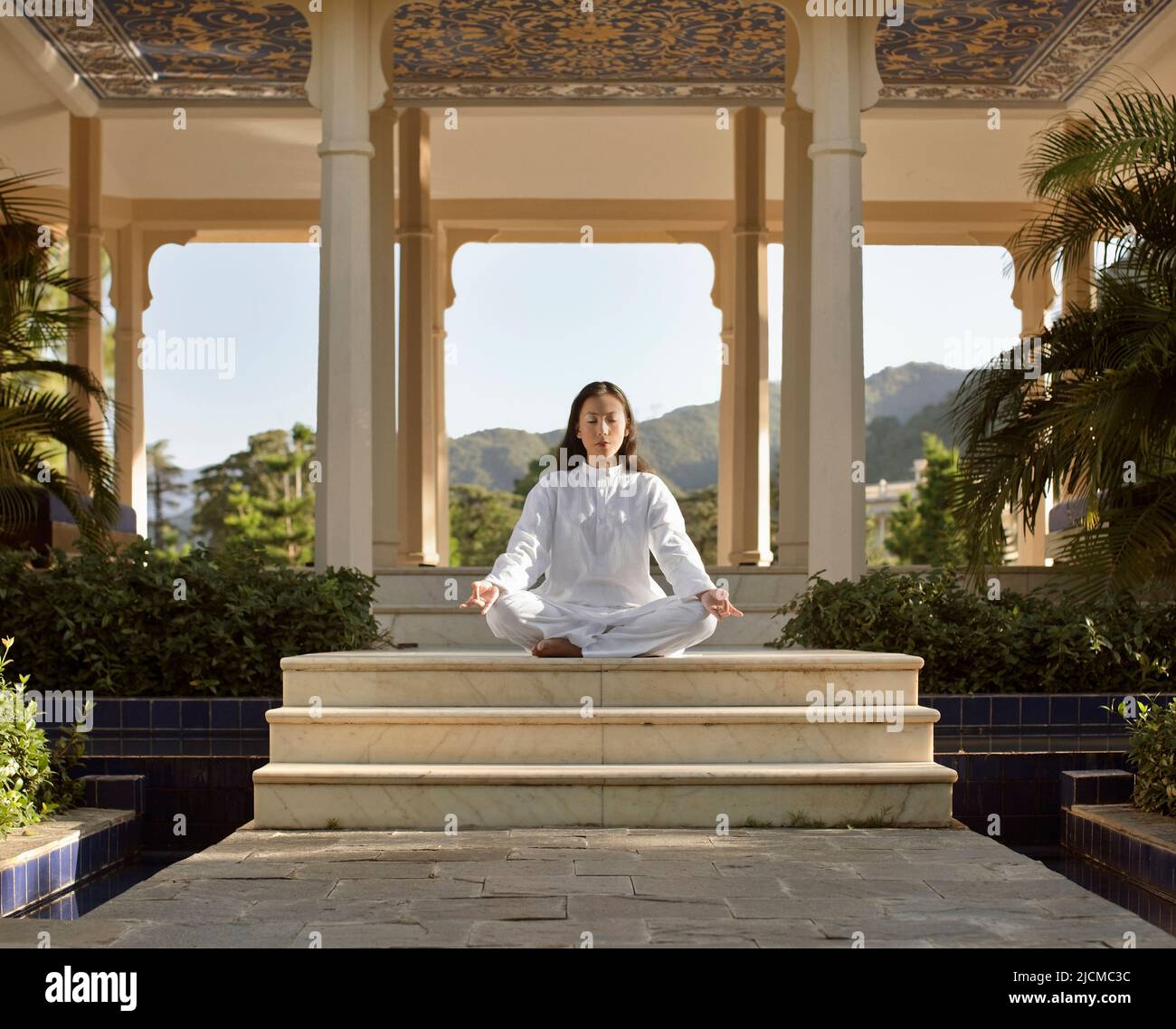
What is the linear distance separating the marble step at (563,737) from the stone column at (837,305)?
2.82 meters

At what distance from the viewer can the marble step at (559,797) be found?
5.84m

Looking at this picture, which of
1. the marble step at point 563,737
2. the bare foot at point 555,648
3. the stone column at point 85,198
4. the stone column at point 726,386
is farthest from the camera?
the stone column at point 726,386

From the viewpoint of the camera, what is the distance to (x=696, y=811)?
5.88 m

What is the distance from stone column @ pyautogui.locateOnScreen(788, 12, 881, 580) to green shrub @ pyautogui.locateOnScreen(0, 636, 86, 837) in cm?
454

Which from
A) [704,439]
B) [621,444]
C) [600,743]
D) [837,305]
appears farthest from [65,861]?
[704,439]

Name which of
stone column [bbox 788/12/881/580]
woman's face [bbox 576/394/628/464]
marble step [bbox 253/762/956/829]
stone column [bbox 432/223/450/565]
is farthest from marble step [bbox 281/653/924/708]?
stone column [bbox 432/223/450/565]

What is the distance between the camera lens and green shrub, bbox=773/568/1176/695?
757 cm

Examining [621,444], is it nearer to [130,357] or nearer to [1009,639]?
[1009,639]

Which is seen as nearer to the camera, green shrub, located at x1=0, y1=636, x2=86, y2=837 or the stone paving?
the stone paving

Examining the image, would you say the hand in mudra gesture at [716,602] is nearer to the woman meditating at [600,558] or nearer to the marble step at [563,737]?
the woman meditating at [600,558]

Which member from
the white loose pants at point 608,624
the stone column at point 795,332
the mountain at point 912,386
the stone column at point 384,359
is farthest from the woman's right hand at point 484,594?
the mountain at point 912,386

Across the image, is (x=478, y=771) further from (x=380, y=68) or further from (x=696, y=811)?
(x=380, y=68)

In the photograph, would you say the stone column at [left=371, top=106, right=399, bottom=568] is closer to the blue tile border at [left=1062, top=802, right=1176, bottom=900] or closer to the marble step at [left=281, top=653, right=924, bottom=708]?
the marble step at [left=281, top=653, right=924, bottom=708]

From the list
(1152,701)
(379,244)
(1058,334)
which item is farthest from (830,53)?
(1152,701)
